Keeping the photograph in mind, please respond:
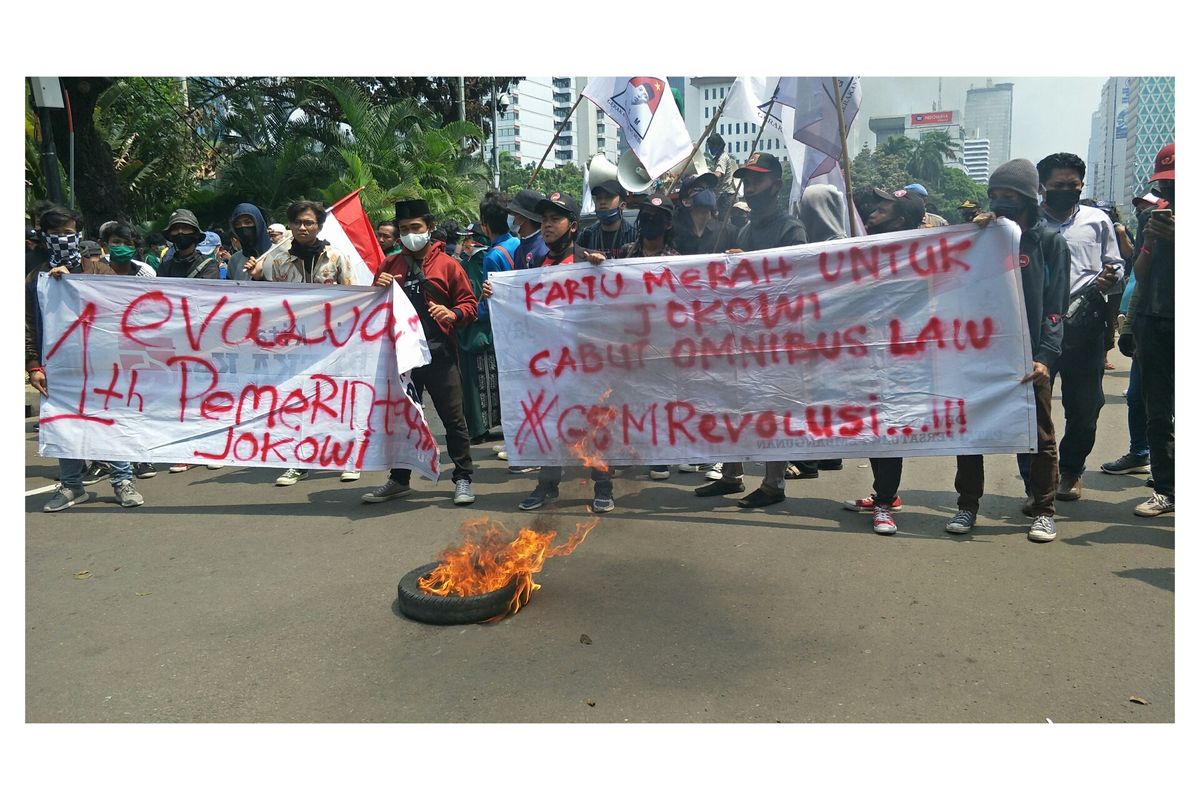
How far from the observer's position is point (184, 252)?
7.54m

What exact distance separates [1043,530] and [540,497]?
2929mm

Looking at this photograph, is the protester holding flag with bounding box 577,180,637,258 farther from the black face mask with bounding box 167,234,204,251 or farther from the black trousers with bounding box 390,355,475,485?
the black face mask with bounding box 167,234,204,251

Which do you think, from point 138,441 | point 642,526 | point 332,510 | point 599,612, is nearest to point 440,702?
point 599,612

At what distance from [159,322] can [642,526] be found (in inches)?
139

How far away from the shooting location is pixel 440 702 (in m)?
3.30

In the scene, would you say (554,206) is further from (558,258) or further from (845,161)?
(845,161)

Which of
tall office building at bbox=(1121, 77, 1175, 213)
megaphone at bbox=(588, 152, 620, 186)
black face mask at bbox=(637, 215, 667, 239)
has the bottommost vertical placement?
black face mask at bbox=(637, 215, 667, 239)

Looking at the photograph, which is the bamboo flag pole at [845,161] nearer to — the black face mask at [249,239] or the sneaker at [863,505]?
the sneaker at [863,505]

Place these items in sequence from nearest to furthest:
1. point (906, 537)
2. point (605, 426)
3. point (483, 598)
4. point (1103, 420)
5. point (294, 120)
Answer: point (483, 598), point (906, 537), point (605, 426), point (1103, 420), point (294, 120)

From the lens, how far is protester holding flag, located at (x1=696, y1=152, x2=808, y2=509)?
19.1 ft

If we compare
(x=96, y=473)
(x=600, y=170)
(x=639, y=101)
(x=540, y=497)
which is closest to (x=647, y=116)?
(x=639, y=101)

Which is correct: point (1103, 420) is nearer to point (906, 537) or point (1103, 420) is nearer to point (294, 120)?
point (906, 537)

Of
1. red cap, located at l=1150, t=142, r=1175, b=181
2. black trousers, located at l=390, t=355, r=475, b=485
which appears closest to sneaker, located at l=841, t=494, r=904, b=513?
red cap, located at l=1150, t=142, r=1175, b=181

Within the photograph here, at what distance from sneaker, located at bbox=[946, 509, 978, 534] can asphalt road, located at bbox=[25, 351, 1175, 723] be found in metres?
0.07
